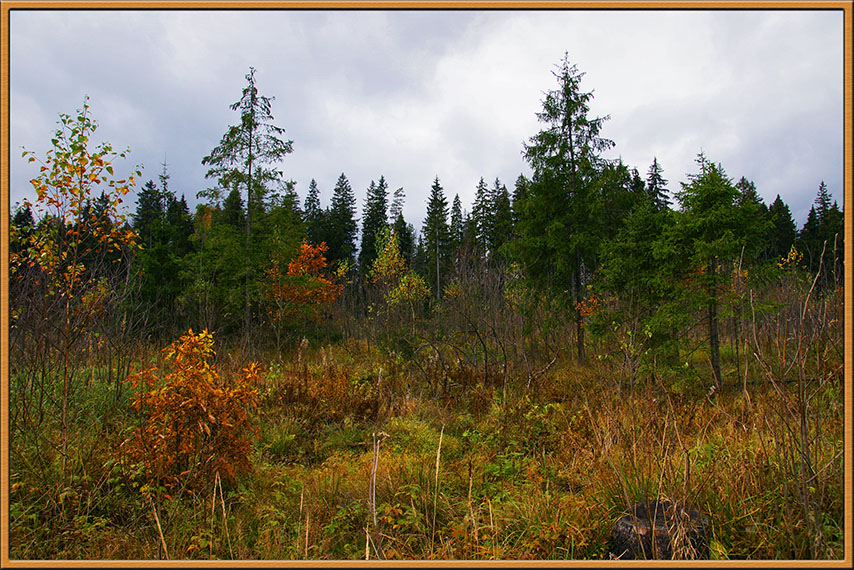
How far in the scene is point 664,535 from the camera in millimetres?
2217

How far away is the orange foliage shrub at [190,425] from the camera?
3045 mm

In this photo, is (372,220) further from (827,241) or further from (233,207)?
(827,241)

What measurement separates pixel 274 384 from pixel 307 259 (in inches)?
492

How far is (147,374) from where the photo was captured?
3.19 meters

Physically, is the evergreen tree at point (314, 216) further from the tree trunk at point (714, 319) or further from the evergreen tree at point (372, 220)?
the tree trunk at point (714, 319)

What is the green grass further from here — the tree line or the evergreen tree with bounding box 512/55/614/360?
the evergreen tree with bounding box 512/55/614/360

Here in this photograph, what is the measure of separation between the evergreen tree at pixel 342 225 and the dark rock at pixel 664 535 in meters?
32.2

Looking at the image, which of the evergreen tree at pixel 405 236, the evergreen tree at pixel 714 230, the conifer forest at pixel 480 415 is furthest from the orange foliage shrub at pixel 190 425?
the evergreen tree at pixel 405 236

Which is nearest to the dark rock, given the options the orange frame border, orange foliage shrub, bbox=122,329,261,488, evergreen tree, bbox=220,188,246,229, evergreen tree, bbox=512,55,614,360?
the orange frame border

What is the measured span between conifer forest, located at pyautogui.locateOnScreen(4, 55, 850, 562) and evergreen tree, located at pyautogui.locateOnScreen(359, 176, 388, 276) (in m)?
28.2

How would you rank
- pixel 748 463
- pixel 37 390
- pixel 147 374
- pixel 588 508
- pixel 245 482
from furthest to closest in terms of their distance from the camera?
pixel 37 390 < pixel 245 482 < pixel 147 374 < pixel 748 463 < pixel 588 508

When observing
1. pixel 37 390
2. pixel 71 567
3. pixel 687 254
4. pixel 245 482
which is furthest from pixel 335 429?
pixel 687 254

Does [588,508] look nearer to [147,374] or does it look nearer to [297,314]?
[147,374]

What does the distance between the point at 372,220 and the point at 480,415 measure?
3806 cm
